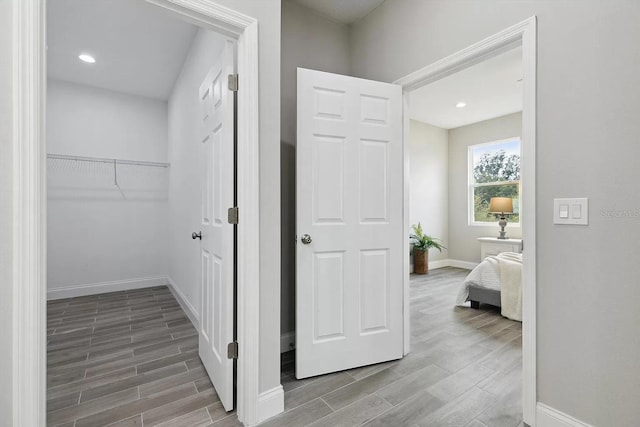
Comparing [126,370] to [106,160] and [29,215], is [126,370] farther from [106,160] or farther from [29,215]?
[106,160]

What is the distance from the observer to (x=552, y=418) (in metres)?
1.45

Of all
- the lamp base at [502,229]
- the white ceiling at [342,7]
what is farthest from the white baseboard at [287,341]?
the lamp base at [502,229]

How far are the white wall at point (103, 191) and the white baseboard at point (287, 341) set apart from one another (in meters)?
2.86

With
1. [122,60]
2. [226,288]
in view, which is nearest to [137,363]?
[226,288]

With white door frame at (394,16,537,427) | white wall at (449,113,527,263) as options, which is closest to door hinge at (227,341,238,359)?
white door frame at (394,16,537,427)

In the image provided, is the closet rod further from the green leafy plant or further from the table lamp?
the table lamp

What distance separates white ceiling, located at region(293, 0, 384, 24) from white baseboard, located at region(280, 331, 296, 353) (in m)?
2.67

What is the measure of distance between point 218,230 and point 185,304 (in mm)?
1901

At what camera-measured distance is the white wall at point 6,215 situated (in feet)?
3.30

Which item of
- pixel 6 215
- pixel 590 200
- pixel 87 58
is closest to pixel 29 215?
pixel 6 215

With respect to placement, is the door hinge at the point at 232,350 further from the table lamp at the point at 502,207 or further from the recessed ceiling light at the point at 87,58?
the table lamp at the point at 502,207

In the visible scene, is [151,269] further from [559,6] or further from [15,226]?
[559,6]

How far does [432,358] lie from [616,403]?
42.3 inches

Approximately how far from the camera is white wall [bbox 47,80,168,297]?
372 cm
